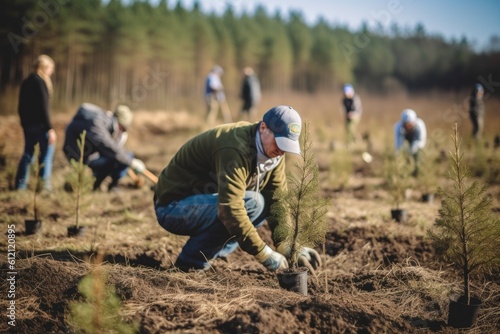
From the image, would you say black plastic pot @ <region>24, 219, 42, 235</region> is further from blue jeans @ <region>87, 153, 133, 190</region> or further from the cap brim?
the cap brim

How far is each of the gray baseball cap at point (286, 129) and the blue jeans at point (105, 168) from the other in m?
4.11

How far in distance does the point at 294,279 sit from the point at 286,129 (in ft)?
3.41

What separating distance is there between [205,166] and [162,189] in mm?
451

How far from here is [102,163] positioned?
20.3ft

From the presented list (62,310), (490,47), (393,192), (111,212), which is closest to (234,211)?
(62,310)

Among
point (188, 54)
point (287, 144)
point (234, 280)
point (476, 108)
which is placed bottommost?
point (234, 280)

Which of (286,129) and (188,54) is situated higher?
(188,54)

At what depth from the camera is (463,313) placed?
7.84 feet

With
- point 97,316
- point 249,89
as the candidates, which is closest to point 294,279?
point 97,316

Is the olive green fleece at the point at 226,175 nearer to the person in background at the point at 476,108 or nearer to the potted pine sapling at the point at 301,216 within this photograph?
the potted pine sapling at the point at 301,216

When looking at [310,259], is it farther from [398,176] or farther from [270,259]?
[398,176]

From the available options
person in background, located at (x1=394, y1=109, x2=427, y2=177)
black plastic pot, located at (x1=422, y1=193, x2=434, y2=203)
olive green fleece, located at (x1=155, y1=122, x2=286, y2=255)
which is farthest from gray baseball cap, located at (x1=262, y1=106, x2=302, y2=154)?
person in background, located at (x1=394, y1=109, x2=427, y2=177)

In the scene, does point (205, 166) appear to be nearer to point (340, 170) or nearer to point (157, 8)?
point (340, 170)

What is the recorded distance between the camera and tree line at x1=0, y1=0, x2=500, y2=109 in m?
31.9
